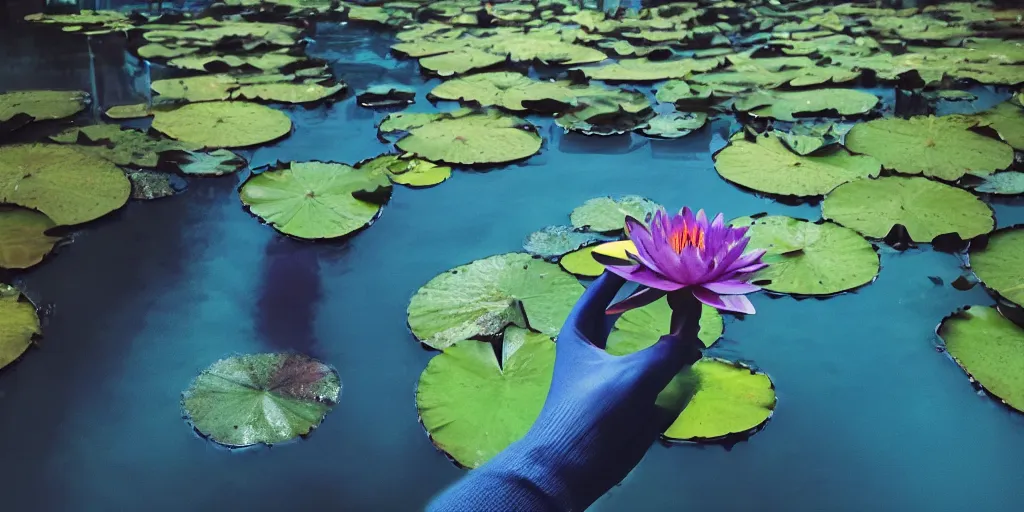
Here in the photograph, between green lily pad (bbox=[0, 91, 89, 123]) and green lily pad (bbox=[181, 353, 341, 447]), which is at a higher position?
green lily pad (bbox=[0, 91, 89, 123])

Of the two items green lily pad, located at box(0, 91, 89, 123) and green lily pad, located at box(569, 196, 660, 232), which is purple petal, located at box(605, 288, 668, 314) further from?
green lily pad, located at box(0, 91, 89, 123)

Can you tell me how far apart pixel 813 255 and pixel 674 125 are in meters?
1.28

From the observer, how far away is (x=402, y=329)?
185 centimetres

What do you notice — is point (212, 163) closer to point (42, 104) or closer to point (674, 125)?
point (42, 104)

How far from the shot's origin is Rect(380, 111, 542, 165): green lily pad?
2.78 meters

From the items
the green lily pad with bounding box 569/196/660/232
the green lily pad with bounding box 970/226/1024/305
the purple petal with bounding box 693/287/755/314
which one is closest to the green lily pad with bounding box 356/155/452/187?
the green lily pad with bounding box 569/196/660/232

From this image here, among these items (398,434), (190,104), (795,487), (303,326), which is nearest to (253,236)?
(303,326)

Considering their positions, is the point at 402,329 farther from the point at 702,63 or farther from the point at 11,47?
the point at 11,47

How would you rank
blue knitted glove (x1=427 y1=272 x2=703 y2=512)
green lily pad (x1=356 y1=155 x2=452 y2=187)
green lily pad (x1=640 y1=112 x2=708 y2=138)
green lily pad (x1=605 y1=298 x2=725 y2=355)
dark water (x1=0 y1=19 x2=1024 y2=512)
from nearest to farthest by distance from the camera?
blue knitted glove (x1=427 y1=272 x2=703 y2=512)
dark water (x1=0 y1=19 x2=1024 y2=512)
green lily pad (x1=605 y1=298 x2=725 y2=355)
green lily pad (x1=356 y1=155 x2=452 y2=187)
green lily pad (x1=640 y1=112 x2=708 y2=138)

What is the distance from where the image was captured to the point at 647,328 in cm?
171

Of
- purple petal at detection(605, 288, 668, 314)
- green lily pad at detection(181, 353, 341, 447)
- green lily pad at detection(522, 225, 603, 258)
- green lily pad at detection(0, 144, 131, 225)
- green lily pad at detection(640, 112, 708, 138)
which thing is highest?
purple petal at detection(605, 288, 668, 314)

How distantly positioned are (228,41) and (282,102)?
4.86ft

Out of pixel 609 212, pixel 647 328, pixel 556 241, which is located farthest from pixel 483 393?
pixel 609 212

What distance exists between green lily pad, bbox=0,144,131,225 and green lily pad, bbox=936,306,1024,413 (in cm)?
258
